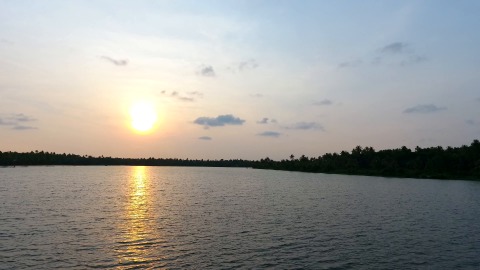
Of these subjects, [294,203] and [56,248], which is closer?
[56,248]

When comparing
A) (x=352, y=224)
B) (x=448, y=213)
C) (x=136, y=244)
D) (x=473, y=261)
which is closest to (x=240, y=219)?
(x=352, y=224)

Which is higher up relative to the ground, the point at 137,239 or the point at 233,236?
the point at 233,236

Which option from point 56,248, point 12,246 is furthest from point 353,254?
point 12,246

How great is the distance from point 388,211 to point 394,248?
3684 centimetres

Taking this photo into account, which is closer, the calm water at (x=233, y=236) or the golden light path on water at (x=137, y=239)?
the calm water at (x=233, y=236)

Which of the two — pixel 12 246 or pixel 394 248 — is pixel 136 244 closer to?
pixel 12 246

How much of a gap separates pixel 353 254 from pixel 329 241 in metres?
6.45

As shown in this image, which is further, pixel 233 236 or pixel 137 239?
pixel 233 236

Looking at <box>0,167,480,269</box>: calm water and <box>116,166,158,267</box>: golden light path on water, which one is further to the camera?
<box>116,166,158,267</box>: golden light path on water

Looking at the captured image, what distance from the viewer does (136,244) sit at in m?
47.6

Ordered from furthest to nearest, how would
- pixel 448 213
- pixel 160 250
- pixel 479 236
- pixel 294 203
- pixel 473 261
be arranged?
pixel 294 203
pixel 448 213
pixel 479 236
pixel 160 250
pixel 473 261

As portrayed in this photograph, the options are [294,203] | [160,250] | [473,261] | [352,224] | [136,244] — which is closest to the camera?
[473,261]

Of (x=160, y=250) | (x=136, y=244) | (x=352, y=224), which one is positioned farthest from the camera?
(x=352, y=224)

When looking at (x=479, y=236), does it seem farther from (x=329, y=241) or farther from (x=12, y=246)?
(x=12, y=246)
